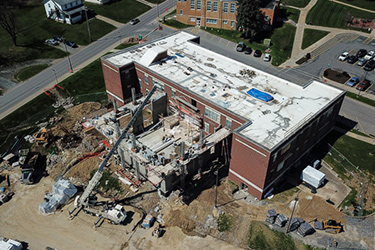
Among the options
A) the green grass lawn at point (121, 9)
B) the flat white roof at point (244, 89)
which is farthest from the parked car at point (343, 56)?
the green grass lawn at point (121, 9)

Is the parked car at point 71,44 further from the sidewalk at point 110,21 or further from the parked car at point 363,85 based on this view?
the parked car at point 363,85

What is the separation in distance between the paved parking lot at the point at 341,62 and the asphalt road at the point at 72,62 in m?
51.7

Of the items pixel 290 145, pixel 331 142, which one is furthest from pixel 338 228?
pixel 331 142

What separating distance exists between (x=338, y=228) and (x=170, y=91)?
36049 mm

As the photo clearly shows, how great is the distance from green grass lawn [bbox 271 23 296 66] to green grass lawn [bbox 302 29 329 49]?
356cm

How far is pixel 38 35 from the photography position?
102 m

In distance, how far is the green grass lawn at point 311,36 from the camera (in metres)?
93.3

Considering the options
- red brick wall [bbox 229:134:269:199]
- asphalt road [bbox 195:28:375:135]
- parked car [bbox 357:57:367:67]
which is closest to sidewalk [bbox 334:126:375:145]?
asphalt road [bbox 195:28:375:135]

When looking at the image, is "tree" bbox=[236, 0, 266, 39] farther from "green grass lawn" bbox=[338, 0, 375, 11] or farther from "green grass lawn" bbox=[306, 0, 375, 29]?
"green grass lawn" bbox=[338, 0, 375, 11]

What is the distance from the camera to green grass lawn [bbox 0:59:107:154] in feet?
216

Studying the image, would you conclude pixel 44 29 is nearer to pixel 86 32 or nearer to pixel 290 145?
pixel 86 32

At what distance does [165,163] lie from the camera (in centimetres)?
5072

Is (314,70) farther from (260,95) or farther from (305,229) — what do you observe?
(305,229)

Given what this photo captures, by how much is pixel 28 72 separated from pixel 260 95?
63.5 m
